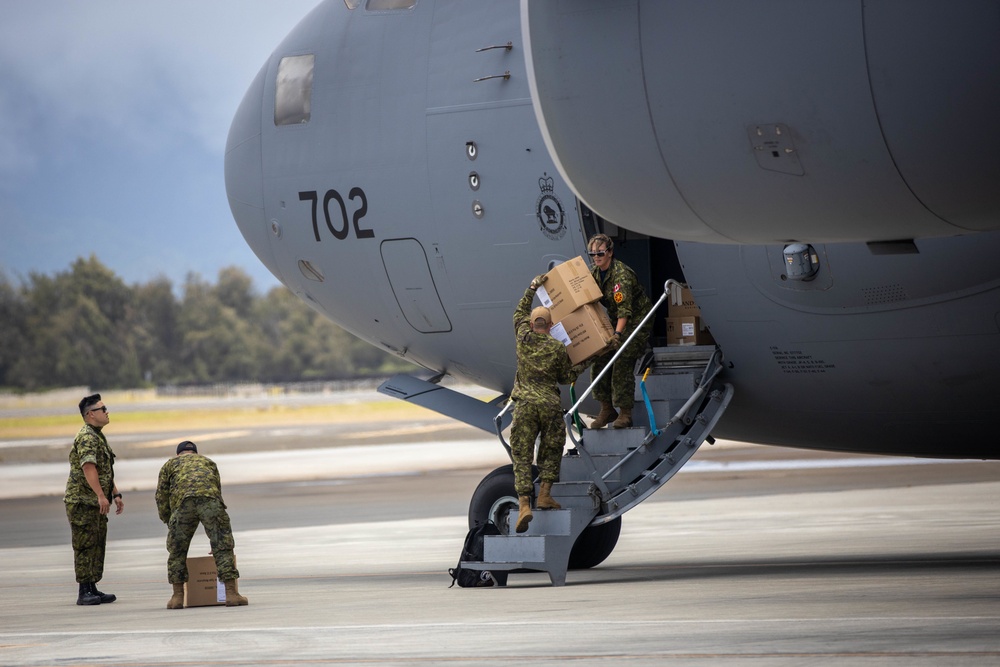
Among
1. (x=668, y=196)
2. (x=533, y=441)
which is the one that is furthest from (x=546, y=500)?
(x=668, y=196)

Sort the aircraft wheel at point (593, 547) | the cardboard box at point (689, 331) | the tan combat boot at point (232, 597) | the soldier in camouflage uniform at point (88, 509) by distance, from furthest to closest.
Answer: the aircraft wheel at point (593, 547)
the cardboard box at point (689, 331)
the soldier in camouflage uniform at point (88, 509)
the tan combat boot at point (232, 597)

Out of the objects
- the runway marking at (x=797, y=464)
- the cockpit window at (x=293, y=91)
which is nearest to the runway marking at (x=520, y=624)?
the cockpit window at (x=293, y=91)

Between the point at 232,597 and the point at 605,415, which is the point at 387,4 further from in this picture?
the point at 232,597

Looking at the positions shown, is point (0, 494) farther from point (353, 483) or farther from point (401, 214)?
point (401, 214)

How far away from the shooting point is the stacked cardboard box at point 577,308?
13070 mm

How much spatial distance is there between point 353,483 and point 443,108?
755 inches

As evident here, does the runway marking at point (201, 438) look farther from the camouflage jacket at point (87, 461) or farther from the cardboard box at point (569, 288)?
the cardboard box at point (569, 288)

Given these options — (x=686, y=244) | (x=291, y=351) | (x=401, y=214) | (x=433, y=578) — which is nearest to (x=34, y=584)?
(x=433, y=578)

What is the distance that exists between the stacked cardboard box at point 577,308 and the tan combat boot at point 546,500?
1.17 meters

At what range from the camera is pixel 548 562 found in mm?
12727

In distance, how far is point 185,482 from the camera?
1280cm

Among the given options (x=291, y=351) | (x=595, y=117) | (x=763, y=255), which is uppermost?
(x=595, y=117)

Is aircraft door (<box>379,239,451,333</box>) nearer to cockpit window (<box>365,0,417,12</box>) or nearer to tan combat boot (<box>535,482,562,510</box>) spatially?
cockpit window (<box>365,0,417,12</box>)

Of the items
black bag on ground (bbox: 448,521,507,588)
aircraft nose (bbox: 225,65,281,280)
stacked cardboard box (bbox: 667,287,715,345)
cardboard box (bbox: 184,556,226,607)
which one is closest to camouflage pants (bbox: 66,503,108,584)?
cardboard box (bbox: 184,556,226,607)
